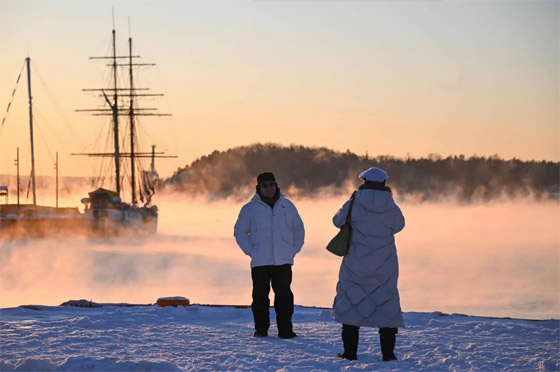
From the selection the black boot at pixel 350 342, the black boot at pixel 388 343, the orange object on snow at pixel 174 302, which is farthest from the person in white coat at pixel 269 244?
the orange object on snow at pixel 174 302

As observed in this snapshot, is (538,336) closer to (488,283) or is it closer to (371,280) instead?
(371,280)

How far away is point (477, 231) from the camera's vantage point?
405ft

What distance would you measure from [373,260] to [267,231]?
6.04ft

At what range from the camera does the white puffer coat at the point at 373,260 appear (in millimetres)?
9875

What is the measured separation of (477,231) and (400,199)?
27.8m

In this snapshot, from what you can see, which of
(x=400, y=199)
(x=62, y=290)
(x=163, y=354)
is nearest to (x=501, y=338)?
(x=163, y=354)

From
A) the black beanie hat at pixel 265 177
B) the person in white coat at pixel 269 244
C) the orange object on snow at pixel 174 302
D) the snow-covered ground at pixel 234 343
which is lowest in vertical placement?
the snow-covered ground at pixel 234 343

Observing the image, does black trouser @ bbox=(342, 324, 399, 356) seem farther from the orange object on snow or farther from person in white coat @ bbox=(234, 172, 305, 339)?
the orange object on snow

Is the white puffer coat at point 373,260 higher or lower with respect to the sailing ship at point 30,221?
lower

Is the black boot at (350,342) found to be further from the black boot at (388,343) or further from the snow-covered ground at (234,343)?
the black boot at (388,343)

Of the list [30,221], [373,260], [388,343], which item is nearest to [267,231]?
[373,260]

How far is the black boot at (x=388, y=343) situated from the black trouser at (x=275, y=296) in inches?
67.5

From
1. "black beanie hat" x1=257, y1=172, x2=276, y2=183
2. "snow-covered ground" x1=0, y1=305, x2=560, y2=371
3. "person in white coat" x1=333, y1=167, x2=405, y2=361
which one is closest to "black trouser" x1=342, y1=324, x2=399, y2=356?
"person in white coat" x1=333, y1=167, x2=405, y2=361

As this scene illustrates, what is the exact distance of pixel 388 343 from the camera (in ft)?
32.5
